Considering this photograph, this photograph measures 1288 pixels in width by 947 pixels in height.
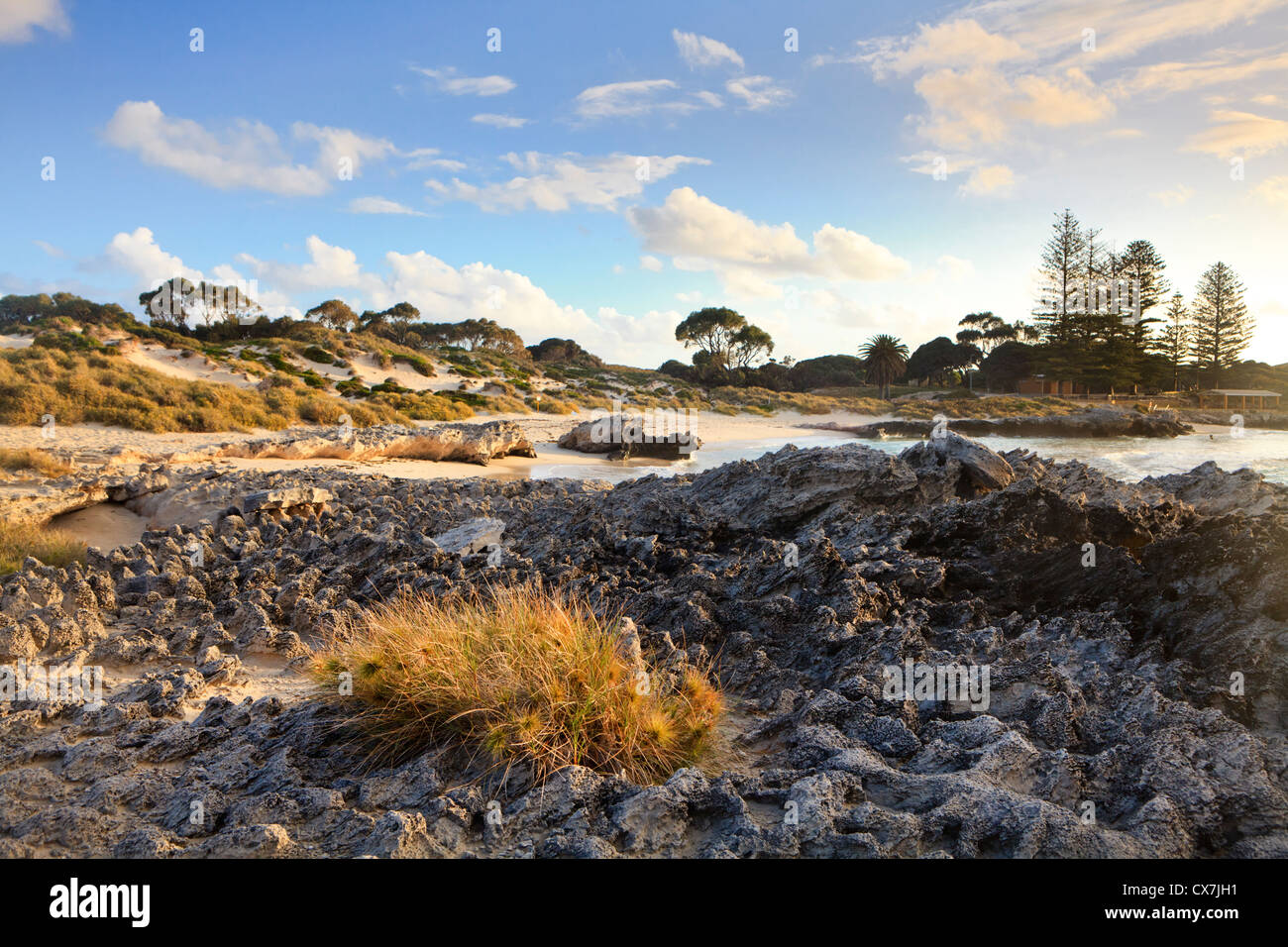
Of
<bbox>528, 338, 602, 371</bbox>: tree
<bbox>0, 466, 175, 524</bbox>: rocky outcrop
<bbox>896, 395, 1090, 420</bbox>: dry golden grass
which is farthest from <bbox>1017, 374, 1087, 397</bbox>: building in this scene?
<bbox>0, 466, 175, 524</bbox>: rocky outcrop

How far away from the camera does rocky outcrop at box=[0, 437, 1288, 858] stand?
2561mm

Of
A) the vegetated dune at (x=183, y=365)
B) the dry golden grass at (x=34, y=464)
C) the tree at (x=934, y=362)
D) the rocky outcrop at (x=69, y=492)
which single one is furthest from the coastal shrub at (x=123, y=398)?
the tree at (x=934, y=362)

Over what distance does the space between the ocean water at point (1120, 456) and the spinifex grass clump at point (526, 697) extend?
838cm

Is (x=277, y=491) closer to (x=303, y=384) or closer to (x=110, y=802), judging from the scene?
(x=110, y=802)

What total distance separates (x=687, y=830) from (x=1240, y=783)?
6.52 ft

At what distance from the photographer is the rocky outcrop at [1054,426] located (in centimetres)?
2878

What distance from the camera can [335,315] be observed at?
4788cm

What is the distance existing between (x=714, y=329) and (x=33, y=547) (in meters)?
64.6

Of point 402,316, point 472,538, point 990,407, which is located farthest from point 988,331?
point 472,538

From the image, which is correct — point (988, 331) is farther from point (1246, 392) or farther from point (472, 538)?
point (472, 538)

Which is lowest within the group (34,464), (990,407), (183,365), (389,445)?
(34,464)

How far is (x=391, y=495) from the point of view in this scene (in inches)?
374

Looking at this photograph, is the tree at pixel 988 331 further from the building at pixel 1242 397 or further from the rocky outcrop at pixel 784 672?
the rocky outcrop at pixel 784 672
